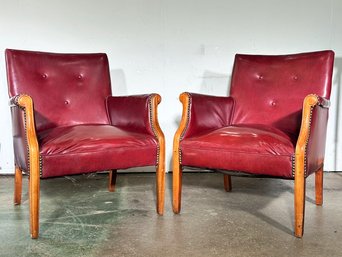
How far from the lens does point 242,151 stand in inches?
71.8

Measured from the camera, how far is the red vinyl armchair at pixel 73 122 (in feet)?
5.70

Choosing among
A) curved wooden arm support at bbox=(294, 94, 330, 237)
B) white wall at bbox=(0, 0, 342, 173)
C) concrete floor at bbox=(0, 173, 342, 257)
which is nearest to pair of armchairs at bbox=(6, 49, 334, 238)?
curved wooden arm support at bbox=(294, 94, 330, 237)

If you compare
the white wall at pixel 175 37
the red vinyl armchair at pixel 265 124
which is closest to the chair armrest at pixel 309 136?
the red vinyl armchair at pixel 265 124

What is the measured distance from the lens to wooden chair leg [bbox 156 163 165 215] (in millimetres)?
2002

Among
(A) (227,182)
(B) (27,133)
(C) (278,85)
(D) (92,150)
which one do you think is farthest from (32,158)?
(C) (278,85)

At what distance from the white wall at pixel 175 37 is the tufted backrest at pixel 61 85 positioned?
0.62 metres

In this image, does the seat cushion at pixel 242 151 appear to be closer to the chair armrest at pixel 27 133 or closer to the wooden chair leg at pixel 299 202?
the wooden chair leg at pixel 299 202

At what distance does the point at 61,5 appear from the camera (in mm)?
3006

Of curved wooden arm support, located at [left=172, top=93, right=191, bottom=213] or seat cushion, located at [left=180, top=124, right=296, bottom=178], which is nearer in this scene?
seat cushion, located at [left=180, top=124, right=296, bottom=178]

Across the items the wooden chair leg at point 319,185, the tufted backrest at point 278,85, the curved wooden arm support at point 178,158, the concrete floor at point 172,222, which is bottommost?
the concrete floor at point 172,222

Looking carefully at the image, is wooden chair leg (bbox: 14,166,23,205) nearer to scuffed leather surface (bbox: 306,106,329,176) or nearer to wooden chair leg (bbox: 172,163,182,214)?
wooden chair leg (bbox: 172,163,182,214)

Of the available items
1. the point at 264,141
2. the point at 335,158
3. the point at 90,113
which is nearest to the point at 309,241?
the point at 264,141

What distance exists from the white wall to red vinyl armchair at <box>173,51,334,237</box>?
2.02ft

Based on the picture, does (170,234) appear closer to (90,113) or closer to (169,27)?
(90,113)
